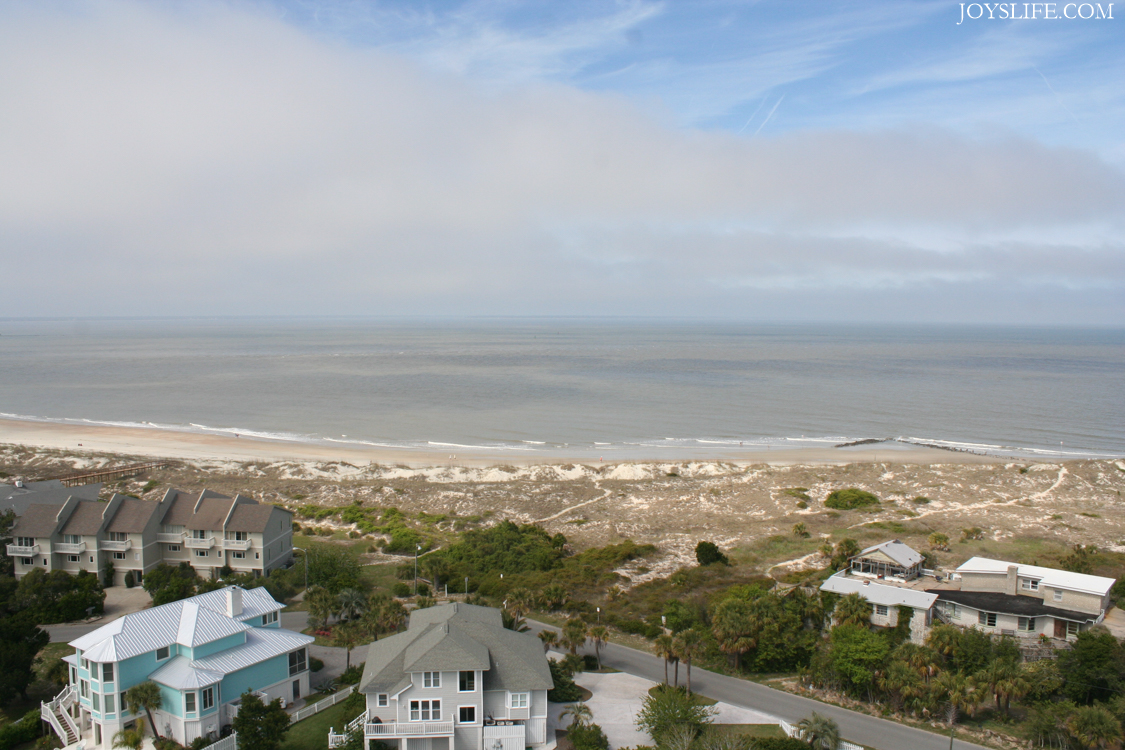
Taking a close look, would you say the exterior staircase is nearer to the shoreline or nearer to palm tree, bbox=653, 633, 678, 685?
palm tree, bbox=653, 633, 678, 685

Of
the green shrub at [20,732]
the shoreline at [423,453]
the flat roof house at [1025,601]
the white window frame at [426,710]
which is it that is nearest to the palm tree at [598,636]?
the white window frame at [426,710]

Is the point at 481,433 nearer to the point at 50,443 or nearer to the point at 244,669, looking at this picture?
the point at 50,443

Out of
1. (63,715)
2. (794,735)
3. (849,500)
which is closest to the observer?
(794,735)

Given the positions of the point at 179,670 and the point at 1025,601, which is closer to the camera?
the point at 179,670

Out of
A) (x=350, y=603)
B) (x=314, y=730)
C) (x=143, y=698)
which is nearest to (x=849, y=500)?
(x=350, y=603)

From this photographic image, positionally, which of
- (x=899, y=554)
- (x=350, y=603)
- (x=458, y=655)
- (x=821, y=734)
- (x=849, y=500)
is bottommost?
(x=849, y=500)

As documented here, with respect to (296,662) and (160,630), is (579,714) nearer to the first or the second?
(296,662)

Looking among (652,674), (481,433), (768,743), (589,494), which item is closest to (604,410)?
(481,433)
